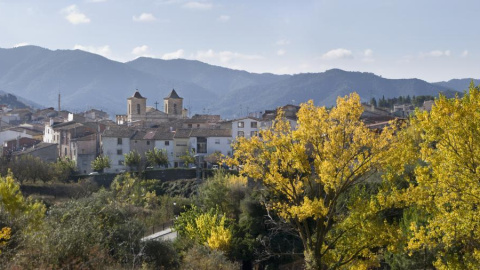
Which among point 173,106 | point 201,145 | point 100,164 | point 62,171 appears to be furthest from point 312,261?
point 173,106

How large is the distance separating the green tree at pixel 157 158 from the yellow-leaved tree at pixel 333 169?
42440 millimetres

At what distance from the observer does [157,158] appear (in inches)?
2199

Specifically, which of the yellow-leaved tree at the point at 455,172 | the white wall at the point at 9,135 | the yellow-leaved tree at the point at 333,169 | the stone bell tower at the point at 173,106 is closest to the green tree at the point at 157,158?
the white wall at the point at 9,135

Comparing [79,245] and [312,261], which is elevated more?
[79,245]

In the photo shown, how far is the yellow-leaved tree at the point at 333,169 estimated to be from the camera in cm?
1315

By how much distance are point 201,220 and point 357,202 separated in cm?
1361

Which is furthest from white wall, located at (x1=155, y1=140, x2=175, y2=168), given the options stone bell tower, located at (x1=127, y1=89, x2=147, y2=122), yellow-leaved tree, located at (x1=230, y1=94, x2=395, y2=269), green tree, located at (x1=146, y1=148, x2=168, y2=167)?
yellow-leaved tree, located at (x1=230, y1=94, x2=395, y2=269)

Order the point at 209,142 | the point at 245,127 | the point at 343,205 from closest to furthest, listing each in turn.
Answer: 1. the point at 343,205
2. the point at 209,142
3. the point at 245,127

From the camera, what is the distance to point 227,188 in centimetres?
3167

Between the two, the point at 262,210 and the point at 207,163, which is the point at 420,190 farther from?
the point at 207,163

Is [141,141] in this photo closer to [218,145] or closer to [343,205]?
[218,145]

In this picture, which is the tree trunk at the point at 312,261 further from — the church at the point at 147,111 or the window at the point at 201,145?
the church at the point at 147,111

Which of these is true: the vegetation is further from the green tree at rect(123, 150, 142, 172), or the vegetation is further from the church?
the church

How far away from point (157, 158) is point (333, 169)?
146ft
